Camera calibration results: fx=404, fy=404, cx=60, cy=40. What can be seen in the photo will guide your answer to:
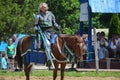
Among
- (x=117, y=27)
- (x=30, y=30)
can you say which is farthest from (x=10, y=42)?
(x=30, y=30)

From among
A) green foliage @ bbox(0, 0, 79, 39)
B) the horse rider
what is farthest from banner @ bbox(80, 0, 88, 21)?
the horse rider

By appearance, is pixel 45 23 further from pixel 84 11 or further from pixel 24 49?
pixel 84 11

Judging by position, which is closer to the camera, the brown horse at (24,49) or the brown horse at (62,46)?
the brown horse at (62,46)

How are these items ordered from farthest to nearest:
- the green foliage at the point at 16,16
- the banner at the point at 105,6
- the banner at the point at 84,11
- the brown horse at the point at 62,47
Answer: the green foliage at the point at 16,16
the banner at the point at 84,11
the banner at the point at 105,6
the brown horse at the point at 62,47

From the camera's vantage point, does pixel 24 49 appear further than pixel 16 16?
No

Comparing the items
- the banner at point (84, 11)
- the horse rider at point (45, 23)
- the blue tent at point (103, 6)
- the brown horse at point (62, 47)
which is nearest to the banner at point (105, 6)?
the blue tent at point (103, 6)

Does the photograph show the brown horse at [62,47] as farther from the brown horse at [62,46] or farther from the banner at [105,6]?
the banner at [105,6]

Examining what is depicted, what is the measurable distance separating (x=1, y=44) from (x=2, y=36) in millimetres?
2581

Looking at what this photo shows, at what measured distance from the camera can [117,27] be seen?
920 inches

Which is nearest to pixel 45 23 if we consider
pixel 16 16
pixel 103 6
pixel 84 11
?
pixel 103 6

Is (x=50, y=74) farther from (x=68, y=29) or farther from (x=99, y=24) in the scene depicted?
(x=99, y=24)

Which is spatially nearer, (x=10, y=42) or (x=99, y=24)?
(x=10, y=42)

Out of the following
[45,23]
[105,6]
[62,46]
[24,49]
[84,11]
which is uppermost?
[105,6]

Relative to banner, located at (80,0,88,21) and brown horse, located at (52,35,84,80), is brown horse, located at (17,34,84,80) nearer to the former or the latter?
brown horse, located at (52,35,84,80)
